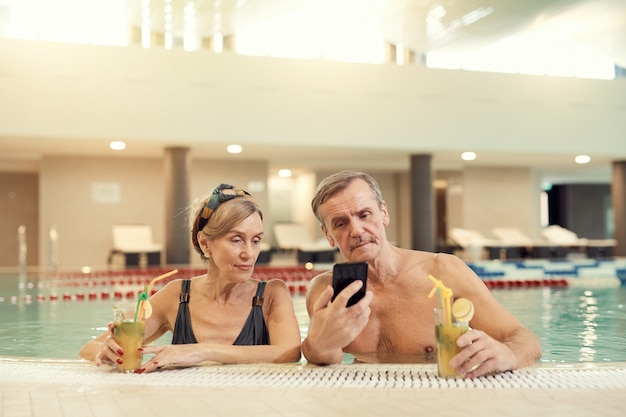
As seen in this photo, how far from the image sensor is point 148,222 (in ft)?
64.9

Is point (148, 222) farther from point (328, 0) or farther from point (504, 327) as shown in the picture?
point (504, 327)

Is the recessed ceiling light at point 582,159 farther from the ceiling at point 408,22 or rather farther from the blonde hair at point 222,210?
the blonde hair at point 222,210

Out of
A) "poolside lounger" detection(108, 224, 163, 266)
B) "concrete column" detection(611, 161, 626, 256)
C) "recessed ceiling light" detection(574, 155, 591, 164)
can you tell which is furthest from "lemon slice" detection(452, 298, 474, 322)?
"concrete column" detection(611, 161, 626, 256)

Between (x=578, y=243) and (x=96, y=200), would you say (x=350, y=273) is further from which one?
(x=578, y=243)

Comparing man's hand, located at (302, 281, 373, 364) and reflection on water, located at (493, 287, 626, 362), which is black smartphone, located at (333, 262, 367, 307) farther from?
reflection on water, located at (493, 287, 626, 362)

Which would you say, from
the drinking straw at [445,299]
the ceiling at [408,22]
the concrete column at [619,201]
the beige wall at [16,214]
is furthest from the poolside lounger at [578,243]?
the drinking straw at [445,299]

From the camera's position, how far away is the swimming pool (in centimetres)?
507

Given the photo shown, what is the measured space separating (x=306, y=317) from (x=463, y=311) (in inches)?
182

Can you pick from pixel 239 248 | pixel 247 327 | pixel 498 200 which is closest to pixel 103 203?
pixel 498 200

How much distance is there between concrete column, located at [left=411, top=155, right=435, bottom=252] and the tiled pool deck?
52.0 feet

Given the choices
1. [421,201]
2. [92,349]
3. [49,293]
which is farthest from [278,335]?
[421,201]

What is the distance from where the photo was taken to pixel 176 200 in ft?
55.9

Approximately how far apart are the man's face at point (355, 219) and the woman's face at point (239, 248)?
0.97 ft

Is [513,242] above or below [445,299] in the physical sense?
below
